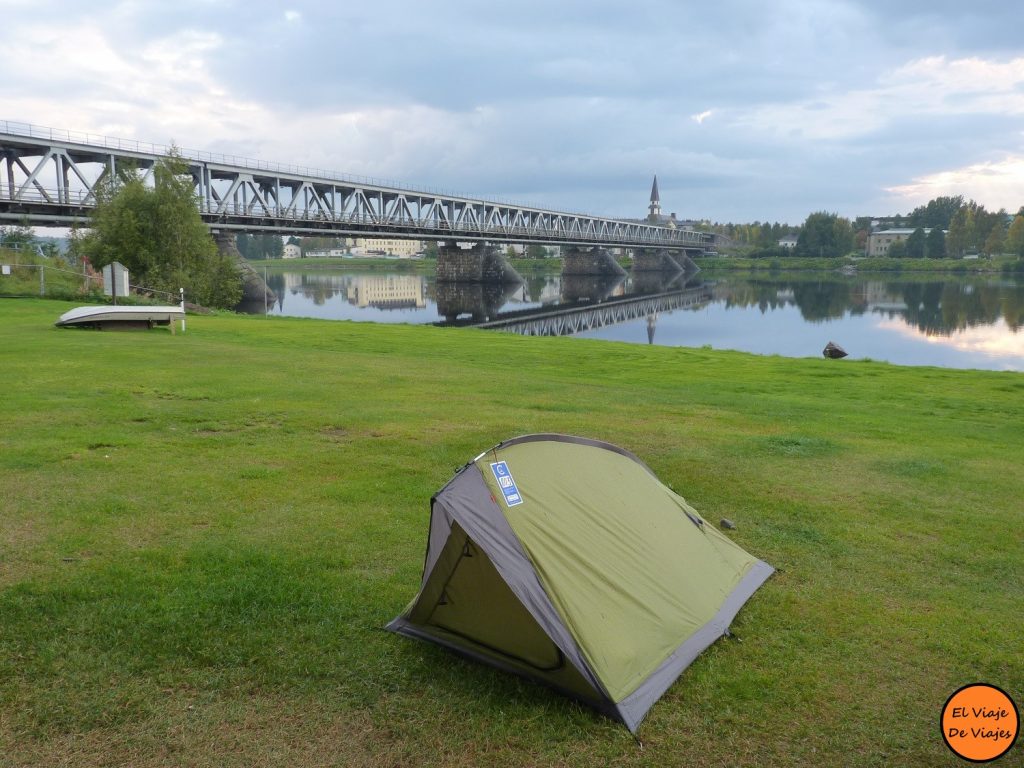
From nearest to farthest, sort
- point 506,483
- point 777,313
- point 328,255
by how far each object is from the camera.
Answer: point 506,483
point 777,313
point 328,255

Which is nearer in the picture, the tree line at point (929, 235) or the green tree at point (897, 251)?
the tree line at point (929, 235)

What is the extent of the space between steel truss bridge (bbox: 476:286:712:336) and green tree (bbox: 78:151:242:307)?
17.1 m

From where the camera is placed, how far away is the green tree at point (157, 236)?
37.4m

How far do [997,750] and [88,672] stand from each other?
17.0 feet

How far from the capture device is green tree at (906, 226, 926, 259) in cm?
14350

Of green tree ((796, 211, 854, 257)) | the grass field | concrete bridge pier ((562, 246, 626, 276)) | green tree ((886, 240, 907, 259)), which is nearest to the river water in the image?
the grass field

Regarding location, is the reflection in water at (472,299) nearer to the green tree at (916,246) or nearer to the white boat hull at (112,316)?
the white boat hull at (112,316)

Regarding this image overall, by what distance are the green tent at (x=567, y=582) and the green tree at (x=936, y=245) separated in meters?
159

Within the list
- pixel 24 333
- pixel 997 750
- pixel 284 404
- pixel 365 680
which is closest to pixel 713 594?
pixel 997 750

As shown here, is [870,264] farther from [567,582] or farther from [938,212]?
[567,582]

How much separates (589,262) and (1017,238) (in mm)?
69985

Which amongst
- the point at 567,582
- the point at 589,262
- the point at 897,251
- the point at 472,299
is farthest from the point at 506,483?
the point at 897,251

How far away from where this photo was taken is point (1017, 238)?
405 ft

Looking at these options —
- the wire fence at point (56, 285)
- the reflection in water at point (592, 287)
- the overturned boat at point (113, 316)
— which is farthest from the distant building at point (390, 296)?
the overturned boat at point (113, 316)
